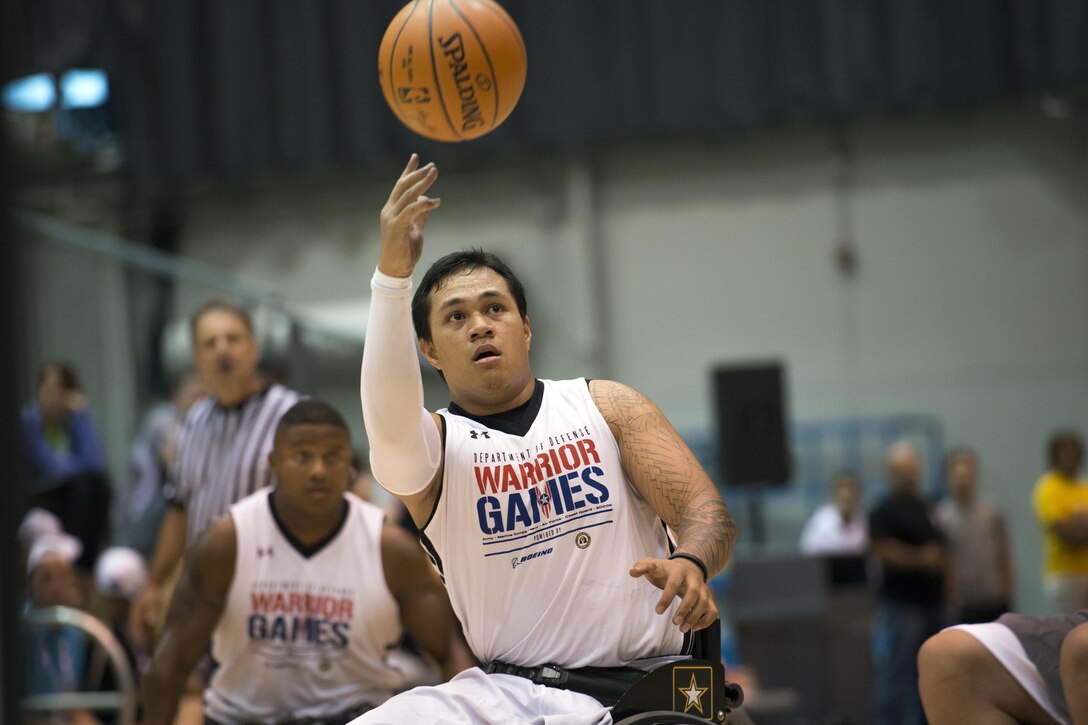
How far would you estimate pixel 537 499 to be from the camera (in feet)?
10.3

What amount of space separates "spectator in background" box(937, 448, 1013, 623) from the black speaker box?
2189 mm

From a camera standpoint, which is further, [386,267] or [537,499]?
[537,499]

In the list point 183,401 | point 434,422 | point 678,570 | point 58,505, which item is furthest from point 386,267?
point 183,401

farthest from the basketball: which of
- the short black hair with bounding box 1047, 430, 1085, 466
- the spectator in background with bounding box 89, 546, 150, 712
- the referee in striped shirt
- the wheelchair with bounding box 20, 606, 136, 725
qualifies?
the short black hair with bounding box 1047, 430, 1085, 466

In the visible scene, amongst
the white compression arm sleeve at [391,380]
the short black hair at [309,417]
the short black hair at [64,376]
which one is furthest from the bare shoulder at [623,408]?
the short black hair at [64,376]

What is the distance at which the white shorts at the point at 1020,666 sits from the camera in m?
3.34

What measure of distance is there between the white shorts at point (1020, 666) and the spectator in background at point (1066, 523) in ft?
22.1

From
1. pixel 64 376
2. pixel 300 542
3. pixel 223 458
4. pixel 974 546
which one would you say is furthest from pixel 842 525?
pixel 300 542

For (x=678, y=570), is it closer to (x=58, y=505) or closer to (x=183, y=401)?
(x=58, y=505)

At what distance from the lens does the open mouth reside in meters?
3.19

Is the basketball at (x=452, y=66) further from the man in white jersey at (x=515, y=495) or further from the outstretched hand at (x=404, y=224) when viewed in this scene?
the outstretched hand at (x=404, y=224)

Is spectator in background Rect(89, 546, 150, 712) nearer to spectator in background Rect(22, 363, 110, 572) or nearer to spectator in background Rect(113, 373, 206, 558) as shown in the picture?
spectator in background Rect(22, 363, 110, 572)

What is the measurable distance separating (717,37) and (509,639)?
11657mm

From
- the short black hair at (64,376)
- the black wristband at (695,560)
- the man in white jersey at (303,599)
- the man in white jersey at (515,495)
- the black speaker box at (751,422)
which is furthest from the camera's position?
the black speaker box at (751,422)
